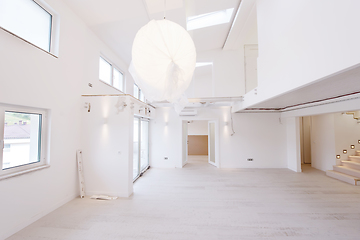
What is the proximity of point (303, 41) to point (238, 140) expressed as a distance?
186 inches

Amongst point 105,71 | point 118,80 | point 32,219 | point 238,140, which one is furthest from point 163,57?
point 238,140

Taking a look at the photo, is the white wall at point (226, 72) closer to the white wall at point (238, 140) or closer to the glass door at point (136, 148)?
the white wall at point (238, 140)

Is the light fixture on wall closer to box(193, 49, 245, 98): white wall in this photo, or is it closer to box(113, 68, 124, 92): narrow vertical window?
box(113, 68, 124, 92): narrow vertical window

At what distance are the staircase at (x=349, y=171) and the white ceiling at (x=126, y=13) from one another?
18.4 ft

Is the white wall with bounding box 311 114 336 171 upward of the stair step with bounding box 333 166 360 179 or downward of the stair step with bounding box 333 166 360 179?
upward

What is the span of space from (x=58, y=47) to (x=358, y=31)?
163 inches

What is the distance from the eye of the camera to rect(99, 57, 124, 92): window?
4344mm

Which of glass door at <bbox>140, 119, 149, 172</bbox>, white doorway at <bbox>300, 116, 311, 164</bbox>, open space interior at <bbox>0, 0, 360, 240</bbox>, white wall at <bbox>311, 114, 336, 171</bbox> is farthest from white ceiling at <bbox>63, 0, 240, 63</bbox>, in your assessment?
white doorway at <bbox>300, 116, 311, 164</bbox>

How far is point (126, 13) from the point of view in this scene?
3.26 meters

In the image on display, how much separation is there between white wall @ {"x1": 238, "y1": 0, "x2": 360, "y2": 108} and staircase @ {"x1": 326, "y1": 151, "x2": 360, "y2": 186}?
386 centimetres

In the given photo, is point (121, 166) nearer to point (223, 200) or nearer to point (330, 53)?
point (223, 200)

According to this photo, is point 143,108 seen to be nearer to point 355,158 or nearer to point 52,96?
point 52,96

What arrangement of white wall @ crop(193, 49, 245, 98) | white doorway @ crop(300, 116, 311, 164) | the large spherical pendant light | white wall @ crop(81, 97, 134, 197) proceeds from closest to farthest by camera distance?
1. the large spherical pendant light
2. white wall @ crop(81, 97, 134, 197)
3. white wall @ crop(193, 49, 245, 98)
4. white doorway @ crop(300, 116, 311, 164)

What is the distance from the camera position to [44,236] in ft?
7.13
